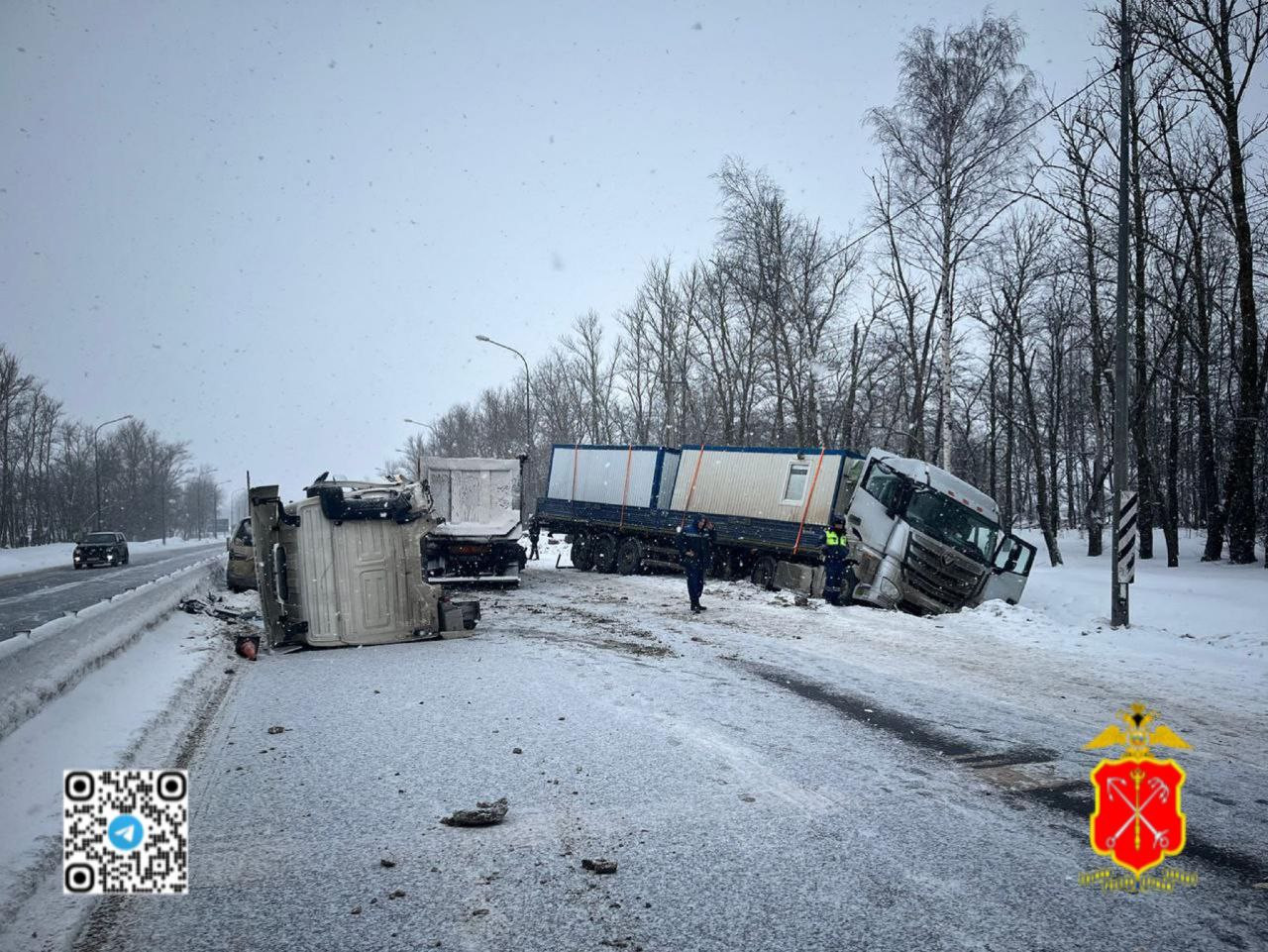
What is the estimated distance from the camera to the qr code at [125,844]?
3488 millimetres

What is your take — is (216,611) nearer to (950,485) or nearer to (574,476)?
(574,476)

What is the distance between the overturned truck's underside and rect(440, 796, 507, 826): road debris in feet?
20.4

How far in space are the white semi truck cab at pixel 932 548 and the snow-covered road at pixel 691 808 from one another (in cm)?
574

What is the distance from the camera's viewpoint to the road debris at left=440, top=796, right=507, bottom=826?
13.5 feet

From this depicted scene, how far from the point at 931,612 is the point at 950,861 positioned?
12056 mm

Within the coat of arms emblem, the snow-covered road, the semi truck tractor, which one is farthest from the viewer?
the semi truck tractor

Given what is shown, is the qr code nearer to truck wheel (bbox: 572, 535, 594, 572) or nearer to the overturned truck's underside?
the overturned truck's underside

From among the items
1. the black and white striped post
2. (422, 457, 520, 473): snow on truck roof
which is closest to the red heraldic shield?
the black and white striped post

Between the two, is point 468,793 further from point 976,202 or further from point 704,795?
point 976,202

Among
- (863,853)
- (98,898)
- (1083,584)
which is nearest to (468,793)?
(98,898)

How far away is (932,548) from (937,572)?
0.47 meters

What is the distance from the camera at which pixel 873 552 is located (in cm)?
1530

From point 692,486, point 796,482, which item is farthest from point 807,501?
point 692,486

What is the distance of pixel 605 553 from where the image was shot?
2266 centimetres
